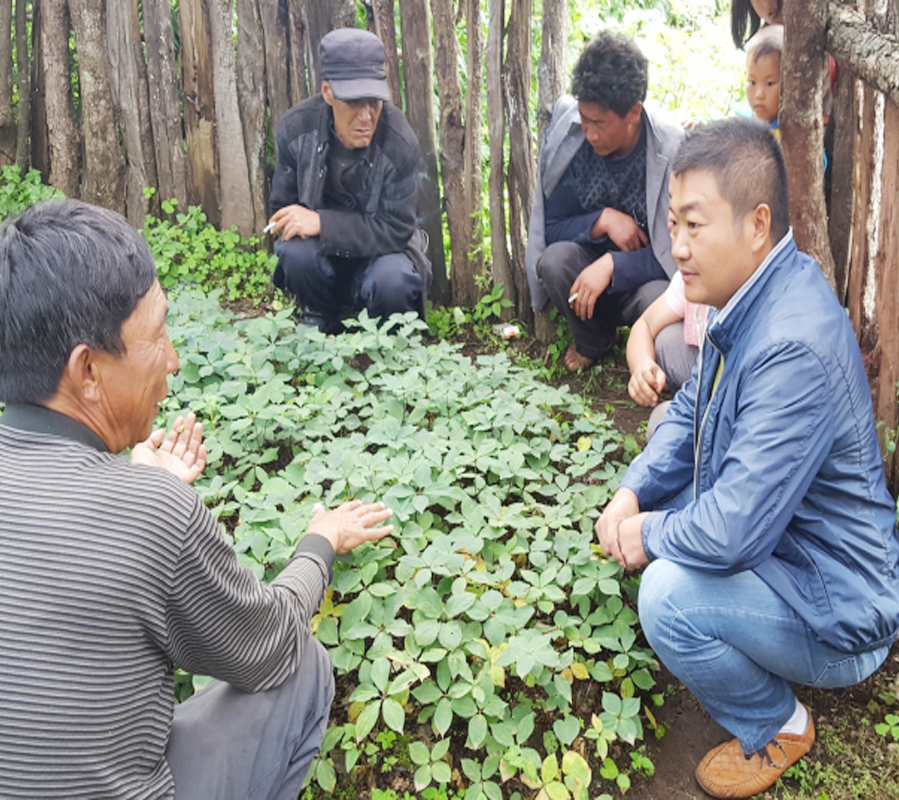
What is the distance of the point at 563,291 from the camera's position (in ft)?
14.8

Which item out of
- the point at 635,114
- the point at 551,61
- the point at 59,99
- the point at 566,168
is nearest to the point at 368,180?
the point at 566,168

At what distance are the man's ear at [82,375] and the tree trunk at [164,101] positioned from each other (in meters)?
4.52

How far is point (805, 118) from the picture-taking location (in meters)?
3.05

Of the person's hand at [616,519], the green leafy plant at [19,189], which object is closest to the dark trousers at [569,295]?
the person's hand at [616,519]

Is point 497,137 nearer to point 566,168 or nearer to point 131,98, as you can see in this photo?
point 566,168

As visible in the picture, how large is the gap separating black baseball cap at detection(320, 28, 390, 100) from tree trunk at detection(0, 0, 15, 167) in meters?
3.05

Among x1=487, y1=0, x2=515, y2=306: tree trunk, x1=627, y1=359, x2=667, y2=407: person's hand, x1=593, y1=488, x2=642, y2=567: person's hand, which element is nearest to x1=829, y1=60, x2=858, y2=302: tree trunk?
x1=627, y1=359, x2=667, y2=407: person's hand

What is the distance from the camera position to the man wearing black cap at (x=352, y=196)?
181 inches

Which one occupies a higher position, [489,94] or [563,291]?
[489,94]

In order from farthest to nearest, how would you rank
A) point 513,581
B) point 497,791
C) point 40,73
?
point 40,73 < point 513,581 < point 497,791

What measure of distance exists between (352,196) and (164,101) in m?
1.86

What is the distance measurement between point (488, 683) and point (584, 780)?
0.35m

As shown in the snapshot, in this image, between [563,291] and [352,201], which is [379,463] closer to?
[563,291]

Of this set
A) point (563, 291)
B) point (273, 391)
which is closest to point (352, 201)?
point (563, 291)
